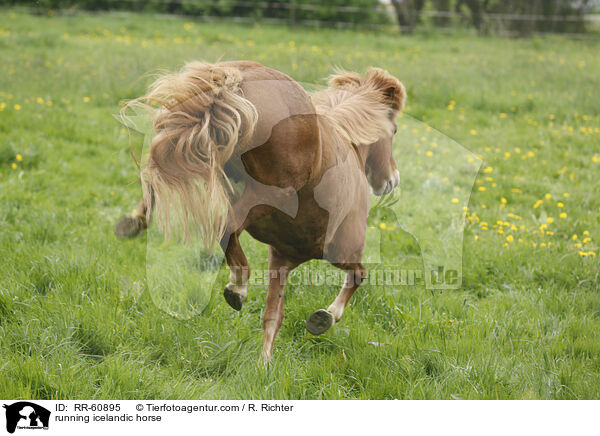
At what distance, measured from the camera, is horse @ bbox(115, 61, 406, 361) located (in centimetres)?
171

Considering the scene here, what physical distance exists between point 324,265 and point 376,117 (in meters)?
1.20

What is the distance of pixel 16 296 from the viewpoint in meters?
3.07

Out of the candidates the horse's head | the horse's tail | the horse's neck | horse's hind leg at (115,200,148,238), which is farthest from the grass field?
the horse's neck

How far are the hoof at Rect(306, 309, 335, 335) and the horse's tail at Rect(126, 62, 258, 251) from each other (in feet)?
2.94

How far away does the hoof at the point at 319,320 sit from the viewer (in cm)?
251

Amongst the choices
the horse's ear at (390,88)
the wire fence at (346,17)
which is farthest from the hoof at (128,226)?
the wire fence at (346,17)

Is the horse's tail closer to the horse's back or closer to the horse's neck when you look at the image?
the horse's back

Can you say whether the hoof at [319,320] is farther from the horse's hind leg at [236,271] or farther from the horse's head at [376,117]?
the horse's head at [376,117]

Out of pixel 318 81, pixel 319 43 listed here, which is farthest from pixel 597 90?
pixel 318 81

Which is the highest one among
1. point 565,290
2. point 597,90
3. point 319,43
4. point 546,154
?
point 319,43

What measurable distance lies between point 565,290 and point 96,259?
3179 millimetres

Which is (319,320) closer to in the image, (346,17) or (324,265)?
(324,265)
